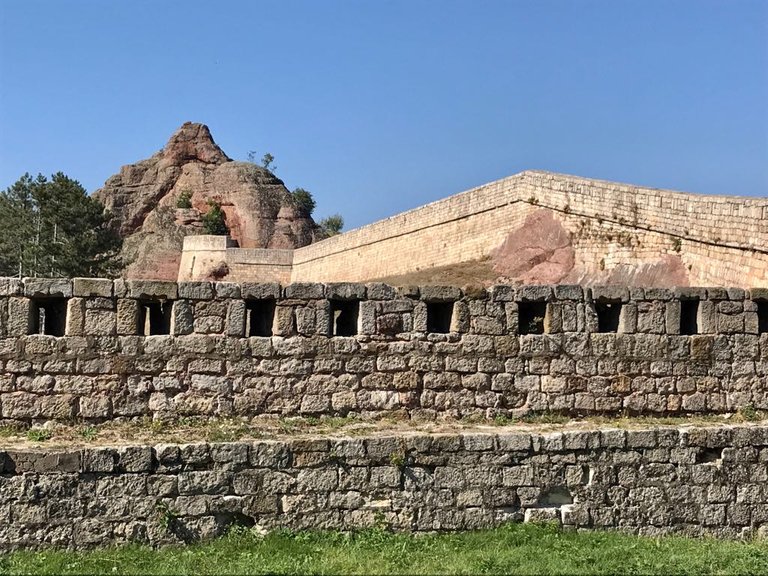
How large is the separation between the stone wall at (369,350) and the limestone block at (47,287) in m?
0.02

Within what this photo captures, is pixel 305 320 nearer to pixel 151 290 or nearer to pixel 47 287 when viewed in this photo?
pixel 151 290

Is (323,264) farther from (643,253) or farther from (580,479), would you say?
(580,479)

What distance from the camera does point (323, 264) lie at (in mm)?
42031

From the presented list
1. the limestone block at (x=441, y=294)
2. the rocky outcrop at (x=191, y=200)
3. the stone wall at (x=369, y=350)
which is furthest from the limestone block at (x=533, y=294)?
the rocky outcrop at (x=191, y=200)

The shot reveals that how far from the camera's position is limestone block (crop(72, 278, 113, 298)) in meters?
→ 8.36

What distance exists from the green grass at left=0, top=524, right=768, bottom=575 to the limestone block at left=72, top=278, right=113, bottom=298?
9.16 ft

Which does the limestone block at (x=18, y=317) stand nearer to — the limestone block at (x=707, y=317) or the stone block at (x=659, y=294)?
the stone block at (x=659, y=294)

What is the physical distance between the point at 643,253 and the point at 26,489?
1553 cm

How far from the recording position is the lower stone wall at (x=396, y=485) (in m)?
6.86

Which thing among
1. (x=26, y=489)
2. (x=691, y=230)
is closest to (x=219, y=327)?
(x=26, y=489)

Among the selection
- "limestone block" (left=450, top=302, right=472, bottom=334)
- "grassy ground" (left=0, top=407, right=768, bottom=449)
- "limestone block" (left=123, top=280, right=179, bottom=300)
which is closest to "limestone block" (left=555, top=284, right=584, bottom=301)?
"limestone block" (left=450, top=302, right=472, bottom=334)

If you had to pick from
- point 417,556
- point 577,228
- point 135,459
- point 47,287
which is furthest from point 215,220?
point 417,556

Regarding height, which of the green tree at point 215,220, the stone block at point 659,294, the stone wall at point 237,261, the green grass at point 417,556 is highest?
the green tree at point 215,220

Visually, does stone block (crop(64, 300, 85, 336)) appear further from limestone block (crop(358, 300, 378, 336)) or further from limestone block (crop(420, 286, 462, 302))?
limestone block (crop(420, 286, 462, 302))
